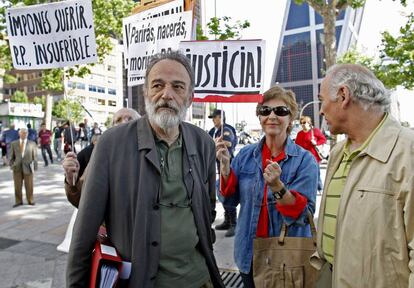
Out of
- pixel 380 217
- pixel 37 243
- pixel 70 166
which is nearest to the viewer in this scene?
pixel 380 217

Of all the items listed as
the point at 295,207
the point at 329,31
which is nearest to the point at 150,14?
the point at 295,207

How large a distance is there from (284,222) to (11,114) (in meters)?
50.0

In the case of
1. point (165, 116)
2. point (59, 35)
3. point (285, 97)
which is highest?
point (59, 35)

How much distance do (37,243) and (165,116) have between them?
447cm

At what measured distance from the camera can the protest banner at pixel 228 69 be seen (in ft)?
10.5

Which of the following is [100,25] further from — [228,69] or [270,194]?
[270,194]

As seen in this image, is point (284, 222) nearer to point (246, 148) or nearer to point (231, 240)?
point (246, 148)

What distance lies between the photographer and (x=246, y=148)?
2.68 metres

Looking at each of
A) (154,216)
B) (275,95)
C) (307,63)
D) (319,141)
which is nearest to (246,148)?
(275,95)

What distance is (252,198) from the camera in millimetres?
2414

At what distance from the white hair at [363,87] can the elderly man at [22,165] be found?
777 centimetres

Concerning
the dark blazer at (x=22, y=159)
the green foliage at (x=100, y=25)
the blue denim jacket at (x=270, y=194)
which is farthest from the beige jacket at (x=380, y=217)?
the green foliage at (x=100, y=25)

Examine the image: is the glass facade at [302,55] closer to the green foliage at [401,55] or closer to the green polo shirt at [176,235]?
the green foliage at [401,55]

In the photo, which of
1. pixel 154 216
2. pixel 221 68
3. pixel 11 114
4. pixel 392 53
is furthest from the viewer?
pixel 11 114
